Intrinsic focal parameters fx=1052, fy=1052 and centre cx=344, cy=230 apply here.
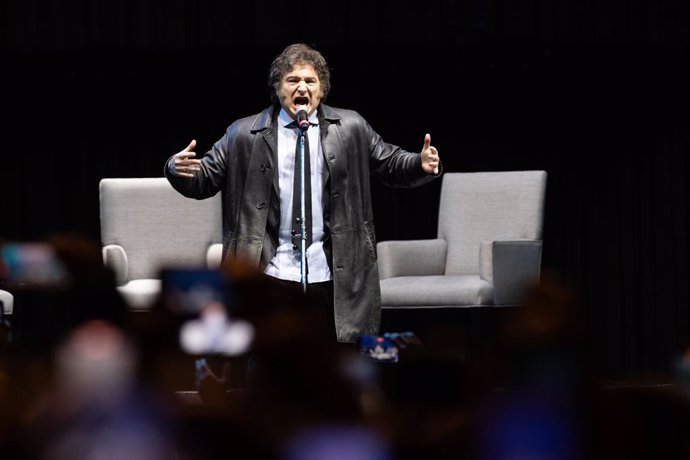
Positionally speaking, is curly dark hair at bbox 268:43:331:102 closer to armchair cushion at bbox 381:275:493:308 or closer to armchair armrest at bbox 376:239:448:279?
armchair cushion at bbox 381:275:493:308

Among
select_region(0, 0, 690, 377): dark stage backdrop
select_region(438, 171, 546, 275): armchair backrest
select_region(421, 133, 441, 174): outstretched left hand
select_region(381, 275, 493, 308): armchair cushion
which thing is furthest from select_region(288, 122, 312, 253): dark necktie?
select_region(0, 0, 690, 377): dark stage backdrop

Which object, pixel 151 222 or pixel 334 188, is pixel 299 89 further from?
pixel 151 222

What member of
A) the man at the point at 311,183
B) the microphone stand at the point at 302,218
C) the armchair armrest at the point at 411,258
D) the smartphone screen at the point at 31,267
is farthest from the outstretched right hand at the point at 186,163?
the smartphone screen at the point at 31,267

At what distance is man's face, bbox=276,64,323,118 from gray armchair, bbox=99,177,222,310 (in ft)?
6.55

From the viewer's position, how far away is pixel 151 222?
4965 millimetres

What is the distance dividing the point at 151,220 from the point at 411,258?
4.09 feet

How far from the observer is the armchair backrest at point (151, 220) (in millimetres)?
4914

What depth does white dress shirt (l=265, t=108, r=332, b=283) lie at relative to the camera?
2848 mm

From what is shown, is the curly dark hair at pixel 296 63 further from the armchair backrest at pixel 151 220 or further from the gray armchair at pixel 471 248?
the armchair backrest at pixel 151 220

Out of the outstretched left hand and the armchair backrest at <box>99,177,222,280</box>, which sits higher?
the outstretched left hand

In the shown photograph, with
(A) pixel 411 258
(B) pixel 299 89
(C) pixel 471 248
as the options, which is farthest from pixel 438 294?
(B) pixel 299 89

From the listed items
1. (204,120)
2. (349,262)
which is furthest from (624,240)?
(349,262)

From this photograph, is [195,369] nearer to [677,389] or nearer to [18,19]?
[677,389]

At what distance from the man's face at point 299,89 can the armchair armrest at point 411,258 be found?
1.75 m
